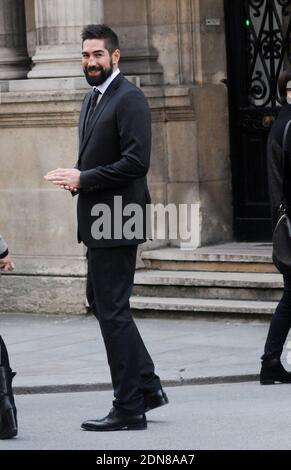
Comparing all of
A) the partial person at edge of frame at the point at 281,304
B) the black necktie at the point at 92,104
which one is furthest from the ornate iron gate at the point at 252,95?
the black necktie at the point at 92,104

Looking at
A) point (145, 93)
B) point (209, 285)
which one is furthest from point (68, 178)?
point (145, 93)

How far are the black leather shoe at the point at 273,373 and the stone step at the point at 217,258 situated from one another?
3.37 m

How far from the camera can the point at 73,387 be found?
10430mm

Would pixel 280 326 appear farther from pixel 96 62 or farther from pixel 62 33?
pixel 62 33

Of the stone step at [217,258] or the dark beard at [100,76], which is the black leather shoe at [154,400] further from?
the stone step at [217,258]

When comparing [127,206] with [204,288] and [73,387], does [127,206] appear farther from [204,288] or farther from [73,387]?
[204,288]

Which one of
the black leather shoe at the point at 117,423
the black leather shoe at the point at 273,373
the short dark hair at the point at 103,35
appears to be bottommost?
the black leather shoe at the point at 273,373

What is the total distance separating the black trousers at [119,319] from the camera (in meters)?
8.60

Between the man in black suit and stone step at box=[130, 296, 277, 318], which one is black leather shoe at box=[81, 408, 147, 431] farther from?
stone step at box=[130, 296, 277, 318]

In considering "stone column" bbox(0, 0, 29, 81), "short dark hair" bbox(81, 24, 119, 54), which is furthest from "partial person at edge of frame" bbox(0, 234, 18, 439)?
"stone column" bbox(0, 0, 29, 81)

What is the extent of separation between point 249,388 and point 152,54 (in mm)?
5384

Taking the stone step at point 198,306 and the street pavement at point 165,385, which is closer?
the street pavement at point 165,385

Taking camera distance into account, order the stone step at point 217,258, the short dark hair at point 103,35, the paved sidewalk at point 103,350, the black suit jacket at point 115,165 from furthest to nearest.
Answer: the stone step at point 217,258, the paved sidewalk at point 103,350, the short dark hair at point 103,35, the black suit jacket at point 115,165
